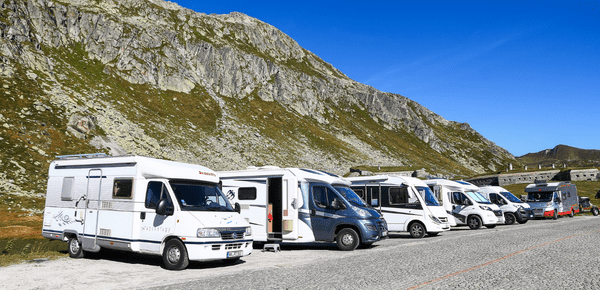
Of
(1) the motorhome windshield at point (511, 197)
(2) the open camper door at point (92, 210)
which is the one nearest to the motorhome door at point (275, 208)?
(2) the open camper door at point (92, 210)

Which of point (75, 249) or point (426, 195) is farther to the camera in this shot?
point (426, 195)

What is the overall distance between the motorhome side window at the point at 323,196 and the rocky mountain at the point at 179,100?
91.3ft

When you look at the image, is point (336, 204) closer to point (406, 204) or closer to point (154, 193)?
point (406, 204)

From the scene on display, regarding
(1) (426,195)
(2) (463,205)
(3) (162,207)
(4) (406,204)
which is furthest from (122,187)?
(2) (463,205)

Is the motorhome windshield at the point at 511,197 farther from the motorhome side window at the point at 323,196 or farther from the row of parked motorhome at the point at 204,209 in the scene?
the motorhome side window at the point at 323,196

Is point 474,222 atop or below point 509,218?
below

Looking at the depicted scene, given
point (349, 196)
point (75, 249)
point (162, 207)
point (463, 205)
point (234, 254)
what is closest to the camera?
point (162, 207)

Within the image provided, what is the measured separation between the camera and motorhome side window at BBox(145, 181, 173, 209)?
10.8m

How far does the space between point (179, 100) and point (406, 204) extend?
215ft

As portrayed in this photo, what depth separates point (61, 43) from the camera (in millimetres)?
70812

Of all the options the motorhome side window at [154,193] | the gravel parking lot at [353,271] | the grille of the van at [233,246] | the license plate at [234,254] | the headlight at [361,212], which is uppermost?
the motorhome side window at [154,193]

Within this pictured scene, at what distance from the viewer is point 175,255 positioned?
33.9ft

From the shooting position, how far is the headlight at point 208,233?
1005 cm

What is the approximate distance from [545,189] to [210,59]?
267 feet
